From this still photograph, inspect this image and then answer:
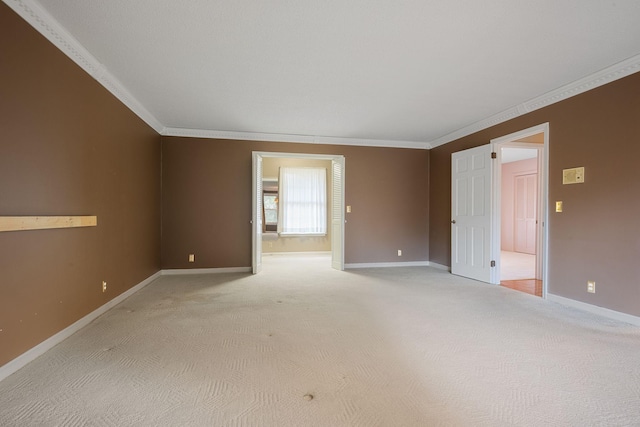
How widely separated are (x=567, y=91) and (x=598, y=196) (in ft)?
4.10

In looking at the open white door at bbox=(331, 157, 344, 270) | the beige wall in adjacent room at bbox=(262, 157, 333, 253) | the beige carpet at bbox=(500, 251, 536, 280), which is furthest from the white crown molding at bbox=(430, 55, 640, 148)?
the beige wall in adjacent room at bbox=(262, 157, 333, 253)

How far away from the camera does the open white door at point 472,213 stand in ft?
15.1

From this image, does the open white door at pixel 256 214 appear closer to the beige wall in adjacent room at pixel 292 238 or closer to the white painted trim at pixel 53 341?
the white painted trim at pixel 53 341

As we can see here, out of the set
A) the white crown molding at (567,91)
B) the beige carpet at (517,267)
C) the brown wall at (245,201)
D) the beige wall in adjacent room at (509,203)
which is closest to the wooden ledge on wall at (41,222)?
the brown wall at (245,201)

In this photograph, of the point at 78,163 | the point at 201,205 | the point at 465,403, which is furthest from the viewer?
the point at 201,205

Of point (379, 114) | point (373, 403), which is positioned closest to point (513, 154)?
point (379, 114)

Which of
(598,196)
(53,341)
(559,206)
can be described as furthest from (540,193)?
(53,341)

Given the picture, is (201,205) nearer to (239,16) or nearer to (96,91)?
(96,91)

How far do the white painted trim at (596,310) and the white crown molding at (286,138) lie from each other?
3.59 metres

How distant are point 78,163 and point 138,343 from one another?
167 cm

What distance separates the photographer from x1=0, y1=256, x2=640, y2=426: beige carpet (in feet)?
5.18

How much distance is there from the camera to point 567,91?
345 cm

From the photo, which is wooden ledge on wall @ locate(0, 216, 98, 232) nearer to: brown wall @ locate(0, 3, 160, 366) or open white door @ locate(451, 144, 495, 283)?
brown wall @ locate(0, 3, 160, 366)

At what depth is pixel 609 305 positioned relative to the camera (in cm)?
309
